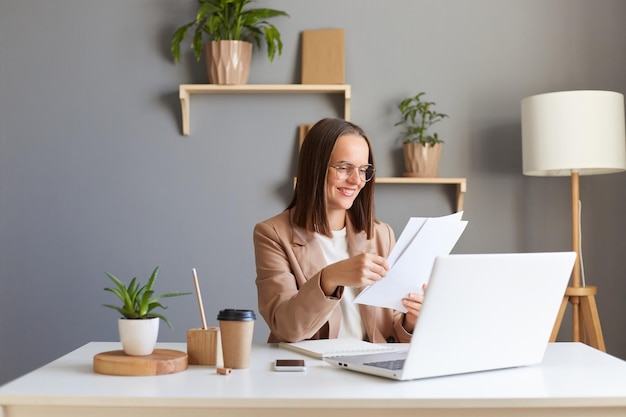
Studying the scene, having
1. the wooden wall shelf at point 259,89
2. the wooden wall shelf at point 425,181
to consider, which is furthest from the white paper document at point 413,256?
the wooden wall shelf at point 259,89

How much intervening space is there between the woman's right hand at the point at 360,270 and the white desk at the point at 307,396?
0.94 feet

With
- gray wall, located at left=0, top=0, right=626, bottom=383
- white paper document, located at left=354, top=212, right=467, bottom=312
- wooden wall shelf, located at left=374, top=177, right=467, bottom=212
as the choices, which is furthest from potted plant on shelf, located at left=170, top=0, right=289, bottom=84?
white paper document, located at left=354, top=212, right=467, bottom=312

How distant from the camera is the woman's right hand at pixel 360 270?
1.58m

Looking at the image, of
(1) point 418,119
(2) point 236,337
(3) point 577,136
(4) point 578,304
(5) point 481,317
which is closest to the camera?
(5) point 481,317

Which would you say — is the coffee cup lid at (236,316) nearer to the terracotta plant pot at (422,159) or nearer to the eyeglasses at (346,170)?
the eyeglasses at (346,170)

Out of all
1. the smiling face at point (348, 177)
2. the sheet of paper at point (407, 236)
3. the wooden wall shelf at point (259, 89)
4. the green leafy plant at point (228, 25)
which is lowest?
the sheet of paper at point (407, 236)

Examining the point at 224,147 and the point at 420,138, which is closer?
the point at 420,138

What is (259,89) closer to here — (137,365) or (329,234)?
(329,234)

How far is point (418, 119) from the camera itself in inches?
133

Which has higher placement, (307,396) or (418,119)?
(418,119)

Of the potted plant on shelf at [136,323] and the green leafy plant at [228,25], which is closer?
the potted plant on shelf at [136,323]

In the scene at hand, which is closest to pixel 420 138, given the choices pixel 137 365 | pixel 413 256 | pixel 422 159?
pixel 422 159

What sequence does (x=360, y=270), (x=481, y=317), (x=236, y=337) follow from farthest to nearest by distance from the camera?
(x=360, y=270) < (x=236, y=337) < (x=481, y=317)

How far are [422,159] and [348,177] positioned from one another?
→ 122 centimetres
